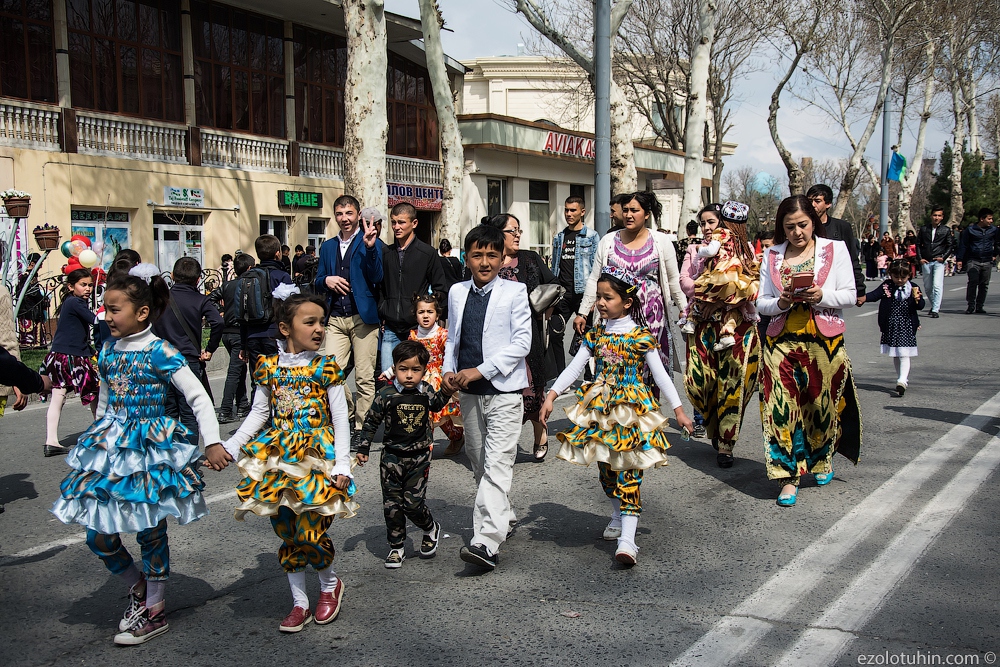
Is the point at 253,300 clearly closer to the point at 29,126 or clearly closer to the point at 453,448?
the point at 453,448

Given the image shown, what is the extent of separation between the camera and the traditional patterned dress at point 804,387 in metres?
6.08

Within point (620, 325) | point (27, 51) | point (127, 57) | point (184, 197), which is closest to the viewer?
point (620, 325)

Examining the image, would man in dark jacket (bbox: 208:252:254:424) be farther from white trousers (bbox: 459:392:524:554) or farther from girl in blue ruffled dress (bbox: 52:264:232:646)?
girl in blue ruffled dress (bbox: 52:264:232:646)

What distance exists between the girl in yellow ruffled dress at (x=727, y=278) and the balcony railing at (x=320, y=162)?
72.6 ft

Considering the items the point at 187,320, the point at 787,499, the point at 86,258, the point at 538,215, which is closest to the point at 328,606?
the point at 787,499

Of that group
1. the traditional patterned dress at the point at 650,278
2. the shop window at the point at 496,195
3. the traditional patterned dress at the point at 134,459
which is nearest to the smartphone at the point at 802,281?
the traditional patterned dress at the point at 650,278

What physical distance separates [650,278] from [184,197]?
19248mm

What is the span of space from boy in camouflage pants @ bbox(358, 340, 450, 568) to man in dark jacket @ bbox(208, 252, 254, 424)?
4535 mm

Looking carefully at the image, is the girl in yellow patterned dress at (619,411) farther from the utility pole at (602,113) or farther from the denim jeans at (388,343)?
the utility pole at (602,113)

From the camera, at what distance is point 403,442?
4.89 meters

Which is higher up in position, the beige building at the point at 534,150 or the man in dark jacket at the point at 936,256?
the beige building at the point at 534,150

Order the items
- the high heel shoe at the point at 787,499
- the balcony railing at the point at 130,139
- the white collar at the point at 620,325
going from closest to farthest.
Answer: the white collar at the point at 620,325, the high heel shoe at the point at 787,499, the balcony railing at the point at 130,139

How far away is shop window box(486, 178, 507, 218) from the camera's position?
→ 34875mm

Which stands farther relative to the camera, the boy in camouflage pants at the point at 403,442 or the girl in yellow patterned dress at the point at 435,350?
the girl in yellow patterned dress at the point at 435,350
